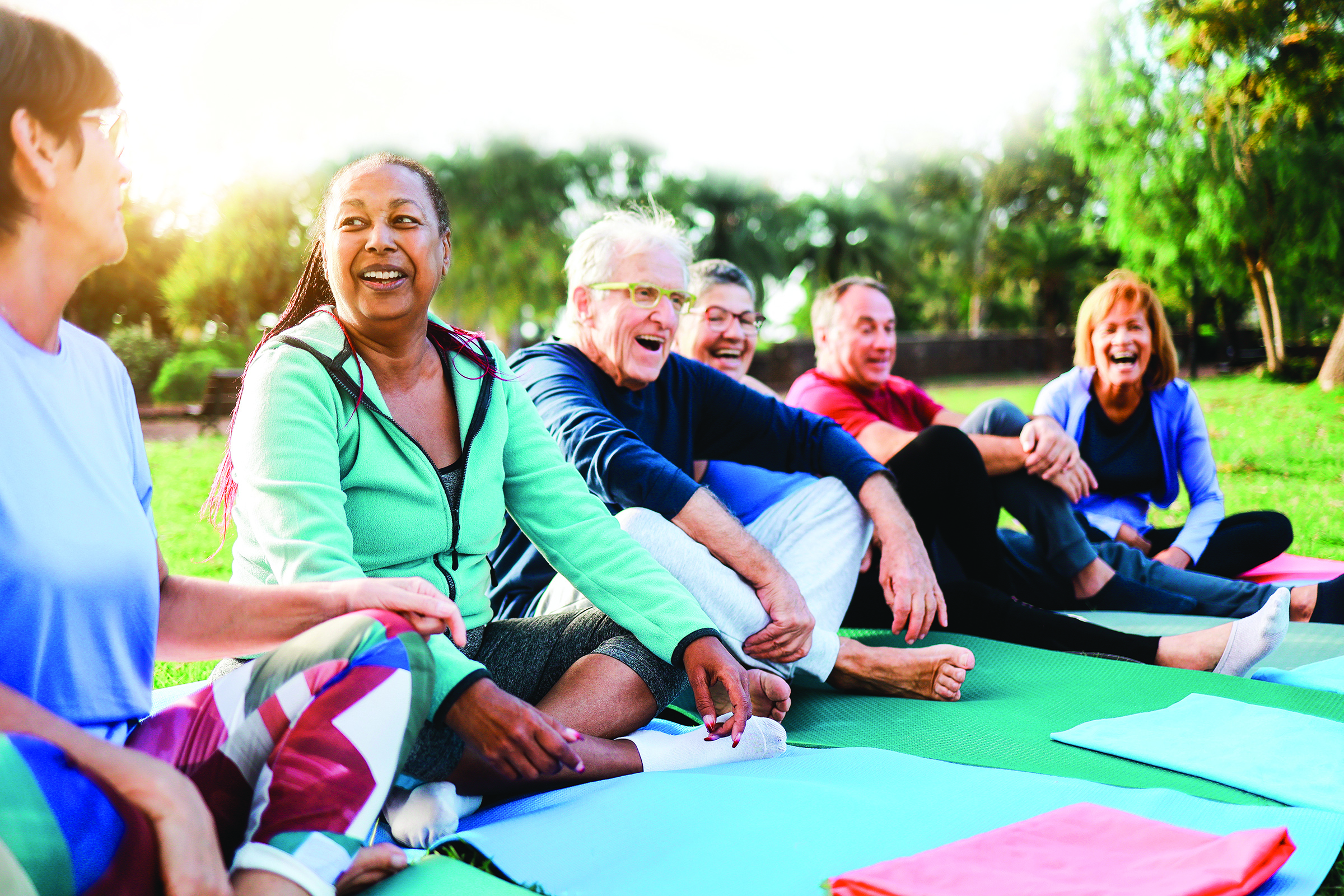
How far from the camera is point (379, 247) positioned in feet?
7.10

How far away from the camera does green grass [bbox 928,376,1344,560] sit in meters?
6.21

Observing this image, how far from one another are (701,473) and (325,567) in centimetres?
195

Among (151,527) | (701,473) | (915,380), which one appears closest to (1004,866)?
(151,527)

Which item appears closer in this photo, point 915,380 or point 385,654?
point 385,654

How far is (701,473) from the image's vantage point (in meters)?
3.60

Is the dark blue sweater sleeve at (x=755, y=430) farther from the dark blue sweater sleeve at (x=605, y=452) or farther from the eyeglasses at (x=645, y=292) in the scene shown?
the dark blue sweater sleeve at (x=605, y=452)

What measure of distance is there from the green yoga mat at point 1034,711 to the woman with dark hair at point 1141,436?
1.50m

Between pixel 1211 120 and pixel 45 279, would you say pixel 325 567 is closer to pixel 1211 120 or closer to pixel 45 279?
pixel 45 279

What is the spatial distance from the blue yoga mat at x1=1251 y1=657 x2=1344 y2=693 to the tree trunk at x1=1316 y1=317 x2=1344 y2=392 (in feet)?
32.4

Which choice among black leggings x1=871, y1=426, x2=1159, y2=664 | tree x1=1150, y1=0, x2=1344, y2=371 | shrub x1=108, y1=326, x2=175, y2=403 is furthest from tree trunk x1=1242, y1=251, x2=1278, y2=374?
shrub x1=108, y1=326, x2=175, y2=403

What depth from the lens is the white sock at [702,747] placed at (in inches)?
90.0

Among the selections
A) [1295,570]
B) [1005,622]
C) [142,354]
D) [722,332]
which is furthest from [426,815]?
[142,354]

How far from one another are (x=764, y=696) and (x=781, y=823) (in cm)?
61

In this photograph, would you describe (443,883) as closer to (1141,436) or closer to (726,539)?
(726,539)
